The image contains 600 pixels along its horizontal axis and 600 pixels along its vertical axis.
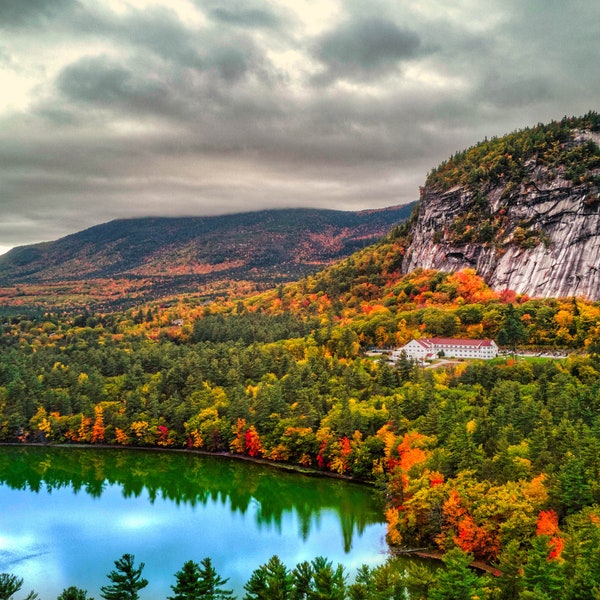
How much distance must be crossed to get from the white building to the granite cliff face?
22.6m

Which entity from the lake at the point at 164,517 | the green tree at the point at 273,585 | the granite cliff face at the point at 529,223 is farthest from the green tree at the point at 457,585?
the granite cliff face at the point at 529,223

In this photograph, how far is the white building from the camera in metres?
78.1

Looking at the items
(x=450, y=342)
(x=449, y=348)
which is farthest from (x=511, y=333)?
(x=449, y=348)

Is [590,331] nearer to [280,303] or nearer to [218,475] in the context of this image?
[218,475]

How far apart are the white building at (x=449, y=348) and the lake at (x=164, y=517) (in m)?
29.3

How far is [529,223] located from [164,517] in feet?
259

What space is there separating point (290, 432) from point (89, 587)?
86.6 ft

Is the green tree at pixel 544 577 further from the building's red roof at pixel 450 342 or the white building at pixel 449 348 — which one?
the building's red roof at pixel 450 342

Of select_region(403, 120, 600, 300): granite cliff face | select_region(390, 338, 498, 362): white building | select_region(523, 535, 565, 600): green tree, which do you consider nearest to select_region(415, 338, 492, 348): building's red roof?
A: select_region(390, 338, 498, 362): white building

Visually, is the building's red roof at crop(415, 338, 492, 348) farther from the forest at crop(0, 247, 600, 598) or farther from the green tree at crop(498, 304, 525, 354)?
the forest at crop(0, 247, 600, 598)

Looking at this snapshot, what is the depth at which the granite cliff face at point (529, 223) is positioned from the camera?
9494cm

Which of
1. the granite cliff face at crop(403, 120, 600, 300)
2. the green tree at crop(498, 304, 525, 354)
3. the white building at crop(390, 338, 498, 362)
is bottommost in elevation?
the white building at crop(390, 338, 498, 362)

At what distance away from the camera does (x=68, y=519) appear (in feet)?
173

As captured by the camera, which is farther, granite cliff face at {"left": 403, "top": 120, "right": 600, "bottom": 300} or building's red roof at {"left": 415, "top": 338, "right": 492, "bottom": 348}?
granite cliff face at {"left": 403, "top": 120, "right": 600, "bottom": 300}
